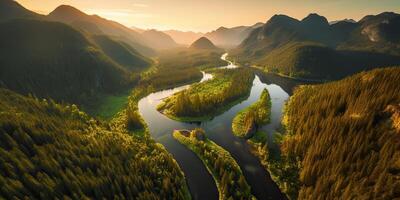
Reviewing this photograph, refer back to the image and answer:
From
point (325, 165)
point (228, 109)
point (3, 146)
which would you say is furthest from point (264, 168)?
point (3, 146)

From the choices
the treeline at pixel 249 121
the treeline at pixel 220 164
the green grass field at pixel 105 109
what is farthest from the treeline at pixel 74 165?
the green grass field at pixel 105 109

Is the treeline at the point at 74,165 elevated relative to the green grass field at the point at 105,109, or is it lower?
elevated

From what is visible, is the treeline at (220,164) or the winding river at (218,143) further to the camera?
the winding river at (218,143)

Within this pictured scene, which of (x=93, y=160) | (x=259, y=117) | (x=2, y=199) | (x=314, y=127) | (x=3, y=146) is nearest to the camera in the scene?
(x=2, y=199)

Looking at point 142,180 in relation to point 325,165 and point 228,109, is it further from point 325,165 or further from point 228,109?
point 228,109

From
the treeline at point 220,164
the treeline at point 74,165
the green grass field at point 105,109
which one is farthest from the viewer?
the green grass field at point 105,109

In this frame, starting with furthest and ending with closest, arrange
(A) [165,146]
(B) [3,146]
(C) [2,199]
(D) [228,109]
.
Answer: (D) [228,109] < (A) [165,146] < (B) [3,146] < (C) [2,199]

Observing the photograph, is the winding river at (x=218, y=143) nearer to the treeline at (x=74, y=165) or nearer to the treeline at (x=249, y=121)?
the treeline at (x=249, y=121)
